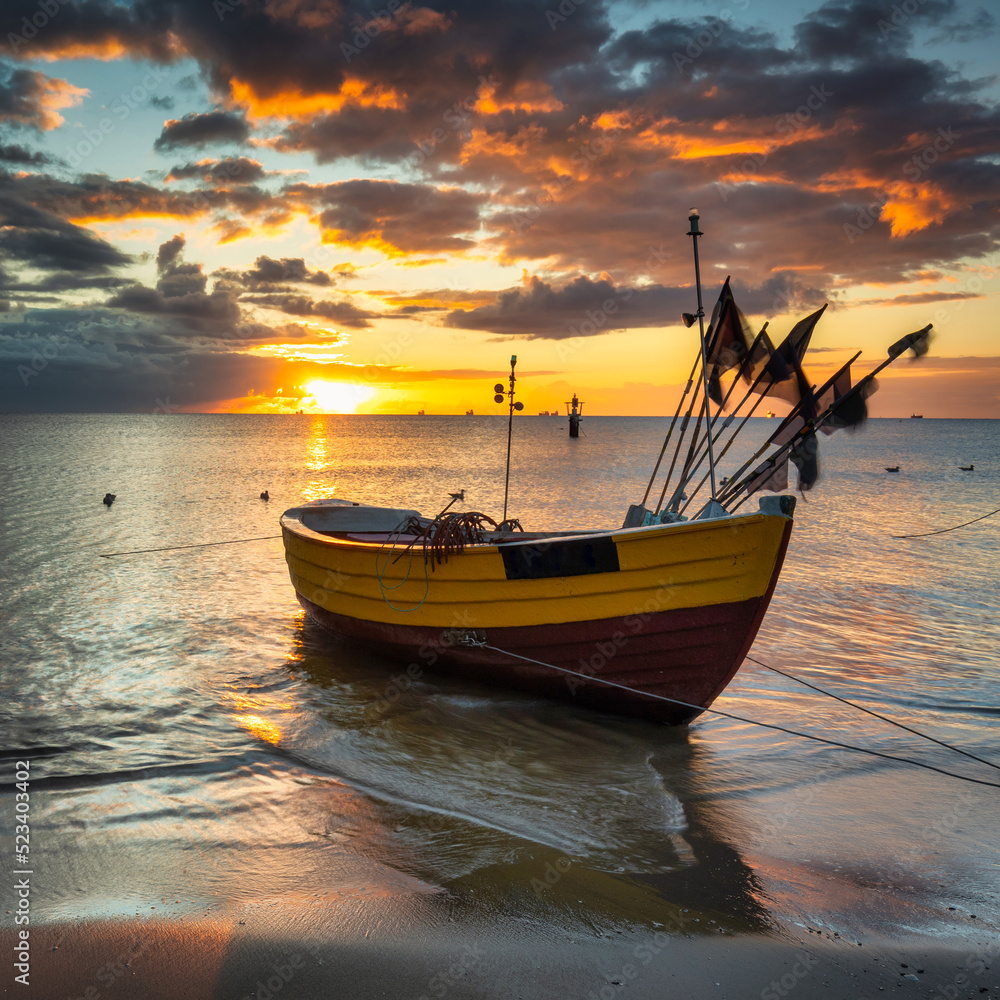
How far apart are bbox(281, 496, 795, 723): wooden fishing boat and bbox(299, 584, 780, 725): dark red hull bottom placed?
0.4 inches

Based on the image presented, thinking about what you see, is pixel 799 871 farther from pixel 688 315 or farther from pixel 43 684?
pixel 43 684

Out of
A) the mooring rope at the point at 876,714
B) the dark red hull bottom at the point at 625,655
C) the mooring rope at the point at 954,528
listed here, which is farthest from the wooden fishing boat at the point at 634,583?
the mooring rope at the point at 954,528

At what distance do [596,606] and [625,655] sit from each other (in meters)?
0.56

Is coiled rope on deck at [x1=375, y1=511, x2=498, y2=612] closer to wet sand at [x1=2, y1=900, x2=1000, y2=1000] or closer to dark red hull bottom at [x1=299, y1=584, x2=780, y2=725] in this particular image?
dark red hull bottom at [x1=299, y1=584, x2=780, y2=725]

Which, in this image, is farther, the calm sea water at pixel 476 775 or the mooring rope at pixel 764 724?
the mooring rope at pixel 764 724

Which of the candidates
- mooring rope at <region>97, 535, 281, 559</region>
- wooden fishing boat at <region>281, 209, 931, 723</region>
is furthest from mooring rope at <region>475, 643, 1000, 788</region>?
mooring rope at <region>97, 535, 281, 559</region>

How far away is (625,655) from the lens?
6285mm

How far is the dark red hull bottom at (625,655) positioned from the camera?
5.91 meters

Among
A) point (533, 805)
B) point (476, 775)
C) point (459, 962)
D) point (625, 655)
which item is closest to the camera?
point (459, 962)

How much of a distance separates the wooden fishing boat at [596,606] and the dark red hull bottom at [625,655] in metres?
0.01

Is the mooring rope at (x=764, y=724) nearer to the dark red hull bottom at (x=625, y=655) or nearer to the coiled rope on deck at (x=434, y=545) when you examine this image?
the dark red hull bottom at (x=625, y=655)

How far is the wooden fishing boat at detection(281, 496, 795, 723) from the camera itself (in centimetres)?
568

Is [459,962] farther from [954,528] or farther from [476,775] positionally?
[954,528]

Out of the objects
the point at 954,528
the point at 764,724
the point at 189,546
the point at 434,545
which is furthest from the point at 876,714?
the point at 954,528
